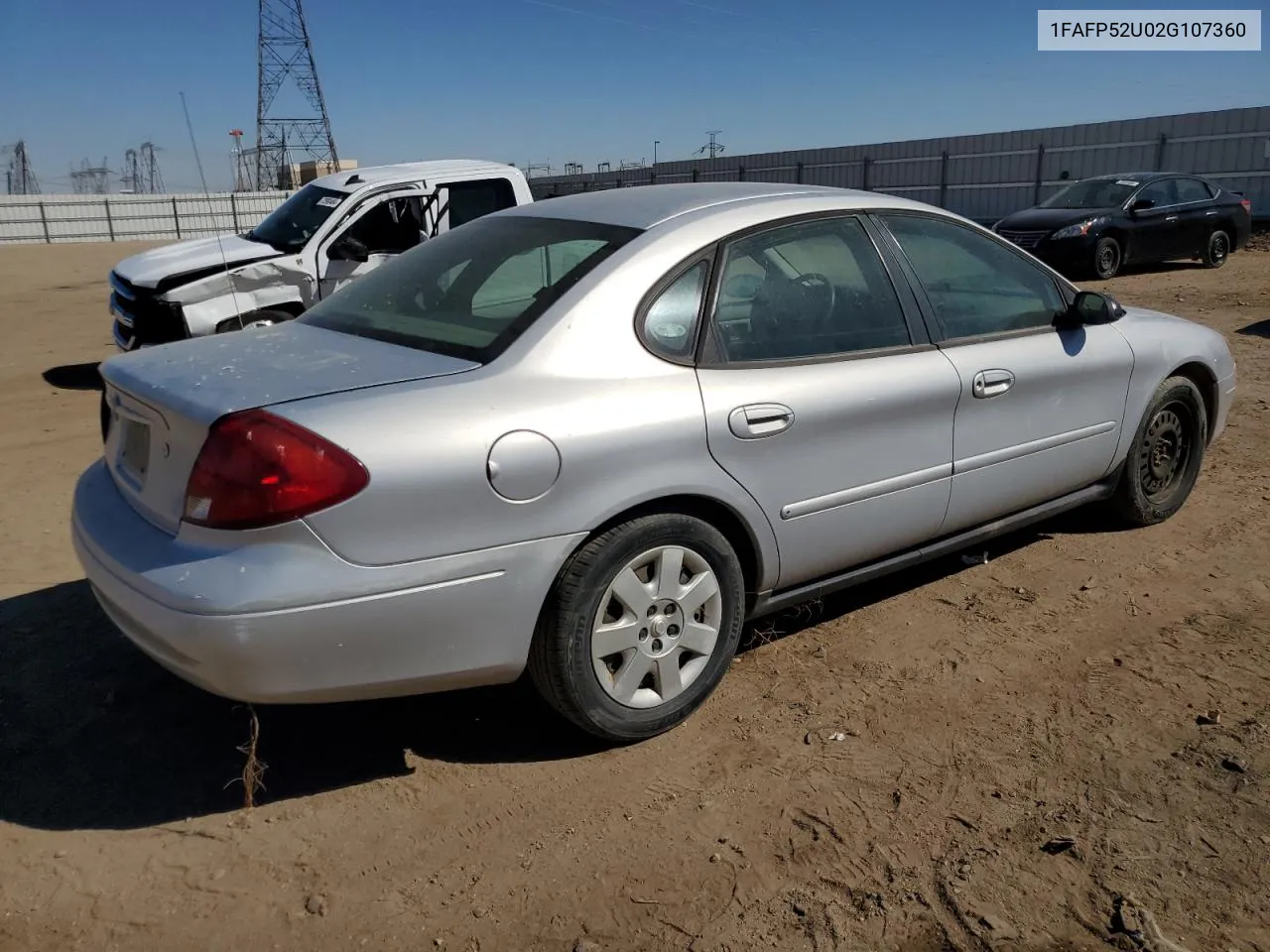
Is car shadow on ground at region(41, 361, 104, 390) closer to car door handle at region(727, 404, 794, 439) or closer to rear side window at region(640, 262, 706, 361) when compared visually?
rear side window at region(640, 262, 706, 361)

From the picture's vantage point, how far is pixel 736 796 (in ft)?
9.58

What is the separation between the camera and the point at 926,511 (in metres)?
3.80

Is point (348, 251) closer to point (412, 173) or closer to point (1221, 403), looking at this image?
point (412, 173)

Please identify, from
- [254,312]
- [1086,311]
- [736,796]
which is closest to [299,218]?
[254,312]

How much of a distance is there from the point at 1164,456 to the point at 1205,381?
0.45 meters

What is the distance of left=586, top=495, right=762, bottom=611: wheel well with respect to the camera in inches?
118

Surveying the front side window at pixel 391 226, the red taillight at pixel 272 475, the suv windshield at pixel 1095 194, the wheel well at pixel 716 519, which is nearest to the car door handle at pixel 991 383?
the wheel well at pixel 716 519

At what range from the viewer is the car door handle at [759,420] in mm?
3182

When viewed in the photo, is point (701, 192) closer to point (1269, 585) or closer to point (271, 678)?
point (271, 678)

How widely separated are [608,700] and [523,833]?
1.50 ft

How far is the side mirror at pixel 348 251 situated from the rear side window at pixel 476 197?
3.04 ft

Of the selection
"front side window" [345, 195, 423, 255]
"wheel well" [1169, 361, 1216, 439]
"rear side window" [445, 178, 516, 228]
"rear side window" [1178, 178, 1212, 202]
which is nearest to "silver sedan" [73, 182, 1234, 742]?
"wheel well" [1169, 361, 1216, 439]

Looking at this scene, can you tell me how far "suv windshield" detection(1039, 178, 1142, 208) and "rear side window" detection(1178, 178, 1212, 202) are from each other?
3.04 ft

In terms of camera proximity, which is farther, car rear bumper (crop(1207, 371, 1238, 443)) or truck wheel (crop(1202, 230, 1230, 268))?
truck wheel (crop(1202, 230, 1230, 268))
